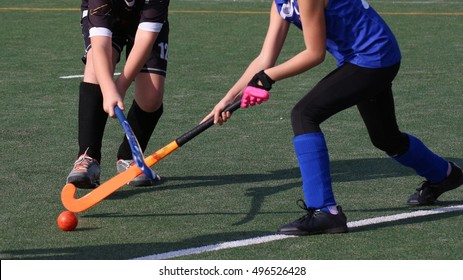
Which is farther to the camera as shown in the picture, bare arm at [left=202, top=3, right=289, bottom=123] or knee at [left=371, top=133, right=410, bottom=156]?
knee at [left=371, top=133, right=410, bottom=156]

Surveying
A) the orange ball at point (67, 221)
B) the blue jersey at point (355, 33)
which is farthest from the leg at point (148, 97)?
the blue jersey at point (355, 33)

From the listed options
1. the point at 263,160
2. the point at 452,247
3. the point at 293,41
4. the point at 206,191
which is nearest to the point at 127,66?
the point at 206,191

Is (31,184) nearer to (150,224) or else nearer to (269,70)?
(150,224)

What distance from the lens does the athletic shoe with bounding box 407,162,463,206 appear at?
6.24 m

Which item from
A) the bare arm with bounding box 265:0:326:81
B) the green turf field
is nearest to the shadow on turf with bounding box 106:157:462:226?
the green turf field

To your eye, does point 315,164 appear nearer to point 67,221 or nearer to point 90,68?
point 67,221

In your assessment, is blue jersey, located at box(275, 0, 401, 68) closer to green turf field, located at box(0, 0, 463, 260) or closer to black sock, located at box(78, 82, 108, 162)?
green turf field, located at box(0, 0, 463, 260)

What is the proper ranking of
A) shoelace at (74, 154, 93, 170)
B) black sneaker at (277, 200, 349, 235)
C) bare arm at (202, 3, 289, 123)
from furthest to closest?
shoelace at (74, 154, 93, 170)
bare arm at (202, 3, 289, 123)
black sneaker at (277, 200, 349, 235)

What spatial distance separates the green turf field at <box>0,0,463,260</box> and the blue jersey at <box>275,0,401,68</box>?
0.85 m

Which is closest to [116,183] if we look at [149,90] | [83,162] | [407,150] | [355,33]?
[83,162]

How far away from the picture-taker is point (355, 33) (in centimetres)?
558

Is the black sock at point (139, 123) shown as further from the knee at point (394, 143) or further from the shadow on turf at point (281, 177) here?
the knee at point (394, 143)

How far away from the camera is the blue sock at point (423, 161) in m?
6.11

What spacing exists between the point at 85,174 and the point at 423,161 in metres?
1.85
